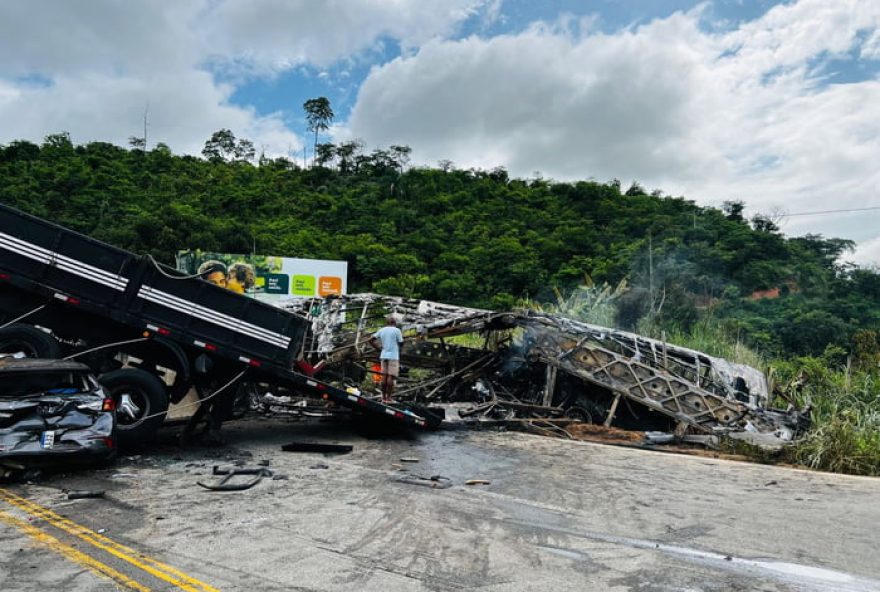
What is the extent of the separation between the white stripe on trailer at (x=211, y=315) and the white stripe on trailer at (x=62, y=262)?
0.39 meters

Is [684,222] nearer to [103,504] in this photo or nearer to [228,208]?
[228,208]

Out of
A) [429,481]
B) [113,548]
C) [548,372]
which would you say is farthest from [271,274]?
[113,548]

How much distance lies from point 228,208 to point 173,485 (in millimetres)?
43137

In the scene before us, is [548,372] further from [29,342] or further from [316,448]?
[29,342]

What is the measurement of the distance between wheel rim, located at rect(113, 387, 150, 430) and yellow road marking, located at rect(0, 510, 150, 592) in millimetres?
2966

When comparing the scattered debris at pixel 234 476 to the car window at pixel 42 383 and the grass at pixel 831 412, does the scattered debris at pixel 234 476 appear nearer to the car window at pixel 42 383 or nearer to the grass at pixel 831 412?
the car window at pixel 42 383

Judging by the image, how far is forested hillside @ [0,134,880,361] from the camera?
104 ft

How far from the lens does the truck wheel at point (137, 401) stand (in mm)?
8781

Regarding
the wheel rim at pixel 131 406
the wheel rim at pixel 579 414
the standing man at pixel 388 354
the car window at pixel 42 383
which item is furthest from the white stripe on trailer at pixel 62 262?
Result: the wheel rim at pixel 579 414

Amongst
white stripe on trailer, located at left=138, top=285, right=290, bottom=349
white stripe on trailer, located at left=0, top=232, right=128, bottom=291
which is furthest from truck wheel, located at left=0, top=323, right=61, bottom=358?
white stripe on trailer, located at left=138, top=285, right=290, bottom=349

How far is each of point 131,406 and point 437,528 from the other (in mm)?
5274

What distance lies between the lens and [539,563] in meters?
5.03

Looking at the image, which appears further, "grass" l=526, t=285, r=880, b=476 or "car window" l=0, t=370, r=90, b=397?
"grass" l=526, t=285, r=880, b=476

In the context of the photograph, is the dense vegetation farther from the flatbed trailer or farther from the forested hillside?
the flatbed trailer
